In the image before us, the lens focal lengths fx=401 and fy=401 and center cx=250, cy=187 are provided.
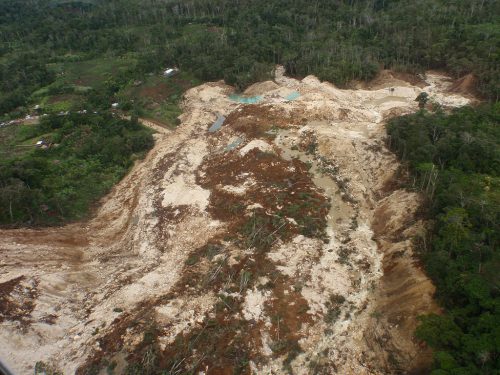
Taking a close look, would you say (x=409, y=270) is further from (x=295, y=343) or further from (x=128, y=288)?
(x=128, y=288)

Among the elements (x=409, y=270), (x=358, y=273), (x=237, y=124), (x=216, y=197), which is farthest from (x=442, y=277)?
(x=237, y=124)

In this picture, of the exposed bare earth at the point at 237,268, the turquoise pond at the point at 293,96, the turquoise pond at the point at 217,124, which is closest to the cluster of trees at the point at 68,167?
the exposed bare earth at the point at 237,268

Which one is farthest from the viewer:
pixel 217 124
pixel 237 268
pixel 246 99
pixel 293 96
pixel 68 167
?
pixel 246 99

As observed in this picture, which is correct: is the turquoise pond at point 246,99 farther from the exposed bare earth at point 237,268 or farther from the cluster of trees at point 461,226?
the cluster of trees at point 461,226

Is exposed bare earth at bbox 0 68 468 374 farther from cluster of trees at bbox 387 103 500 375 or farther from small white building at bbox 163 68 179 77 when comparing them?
small white building at bbox 163 68 179 77

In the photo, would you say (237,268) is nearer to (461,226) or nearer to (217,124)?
(461,226)

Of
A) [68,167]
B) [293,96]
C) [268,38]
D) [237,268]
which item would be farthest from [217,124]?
[268,38]

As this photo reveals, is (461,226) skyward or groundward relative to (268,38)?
skyward
